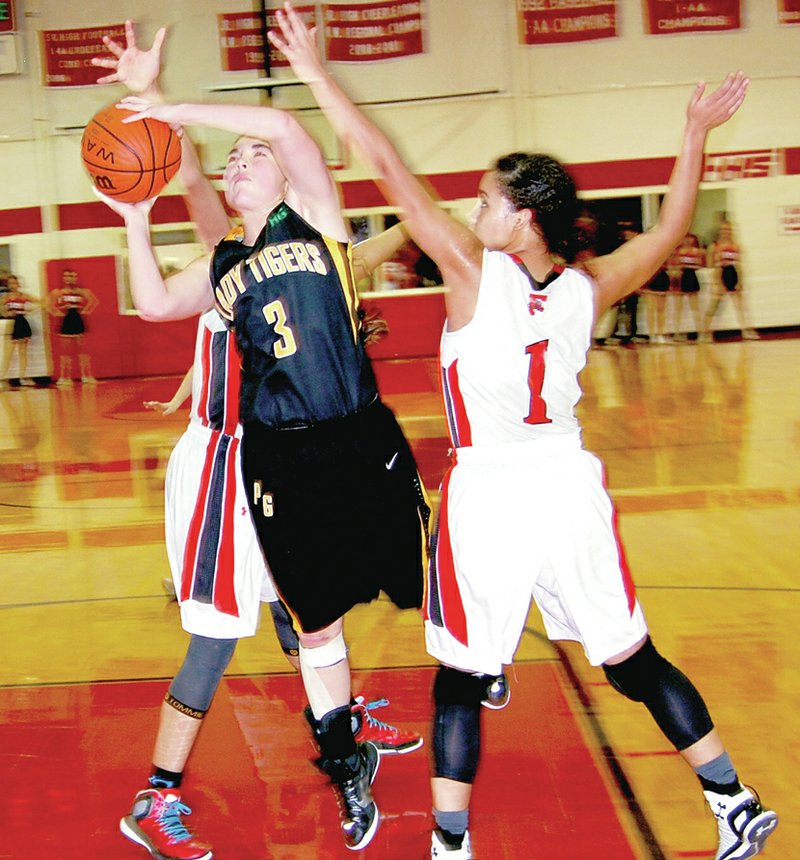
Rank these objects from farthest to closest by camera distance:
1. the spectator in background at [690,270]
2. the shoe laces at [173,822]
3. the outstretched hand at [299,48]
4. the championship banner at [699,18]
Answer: the championship banner at [699,18], the spectator in background at [690,270], the shoe laces at [173,822], the outstretched hand at [299,48]

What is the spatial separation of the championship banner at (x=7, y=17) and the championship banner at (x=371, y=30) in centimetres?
465

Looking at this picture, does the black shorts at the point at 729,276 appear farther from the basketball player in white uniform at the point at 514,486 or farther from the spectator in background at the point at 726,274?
the basketball player in white uniform at the point at 514,486

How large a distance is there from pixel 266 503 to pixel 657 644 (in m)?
2.00

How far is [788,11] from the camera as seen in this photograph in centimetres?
1642

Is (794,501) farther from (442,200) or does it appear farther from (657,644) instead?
(442,200)

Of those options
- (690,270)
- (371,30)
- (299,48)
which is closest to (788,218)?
(690,270)

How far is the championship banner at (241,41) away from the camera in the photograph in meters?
15.8

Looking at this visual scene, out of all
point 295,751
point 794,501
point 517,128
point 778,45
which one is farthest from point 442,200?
point 295,751

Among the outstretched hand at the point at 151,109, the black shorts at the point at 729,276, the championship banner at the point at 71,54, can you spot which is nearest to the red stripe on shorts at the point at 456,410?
the outstretched hand at the point at 151,109

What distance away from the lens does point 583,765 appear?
10.6ft

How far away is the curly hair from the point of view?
2.64 meters

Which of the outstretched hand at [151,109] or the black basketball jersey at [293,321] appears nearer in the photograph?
the outstretched hand at [151,109]

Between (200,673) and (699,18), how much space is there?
15903 mm

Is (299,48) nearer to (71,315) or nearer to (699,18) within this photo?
(71,315)
